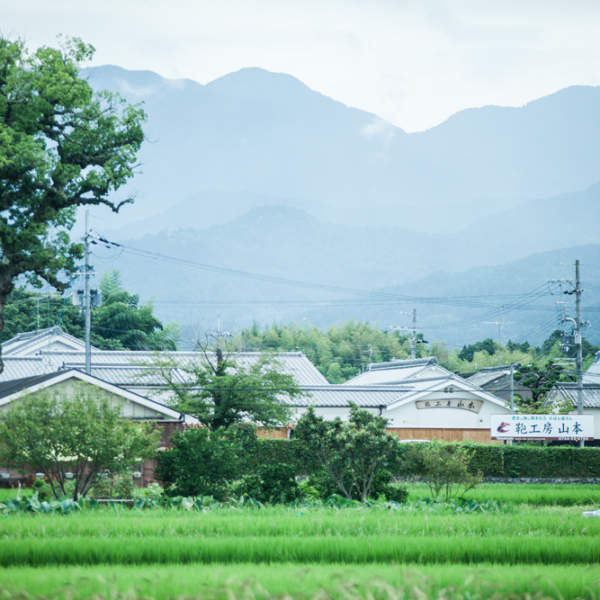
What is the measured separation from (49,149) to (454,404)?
30355 mm

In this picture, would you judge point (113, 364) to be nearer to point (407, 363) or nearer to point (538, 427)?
point (407, 363)

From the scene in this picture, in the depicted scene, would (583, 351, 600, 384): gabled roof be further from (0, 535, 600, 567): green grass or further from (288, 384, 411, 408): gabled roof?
(0, 535, 600, 567): green grass

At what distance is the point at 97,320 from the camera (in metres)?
56.8

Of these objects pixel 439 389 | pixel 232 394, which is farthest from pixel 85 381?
pixel 439 389

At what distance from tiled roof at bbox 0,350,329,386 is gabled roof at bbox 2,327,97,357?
283 cm

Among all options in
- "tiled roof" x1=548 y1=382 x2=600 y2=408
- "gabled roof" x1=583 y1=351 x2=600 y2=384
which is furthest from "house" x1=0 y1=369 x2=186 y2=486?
"gabled roof" x1=583 y1=351 x2=600 y2=384

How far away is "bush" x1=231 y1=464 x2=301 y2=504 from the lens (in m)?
15.5

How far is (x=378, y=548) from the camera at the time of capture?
365 inches

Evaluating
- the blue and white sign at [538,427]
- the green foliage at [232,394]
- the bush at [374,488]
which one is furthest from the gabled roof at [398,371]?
the bush at [374,488]

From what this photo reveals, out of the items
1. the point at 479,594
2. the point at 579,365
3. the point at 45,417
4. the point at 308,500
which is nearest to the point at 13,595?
the point at 479,594

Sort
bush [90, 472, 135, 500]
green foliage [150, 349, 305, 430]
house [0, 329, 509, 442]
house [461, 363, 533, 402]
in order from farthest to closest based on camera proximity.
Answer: house [461, 363, 533, 402]
house [0, 329, 509, 442]
green foliage [150, 349, 305, 430]
bush [90, 472, 135, 500]

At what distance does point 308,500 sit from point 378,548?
7172 millimetres

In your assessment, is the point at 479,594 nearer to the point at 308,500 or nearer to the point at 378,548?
the point at 378,548

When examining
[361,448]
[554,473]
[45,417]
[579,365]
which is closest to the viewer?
[45,417]
